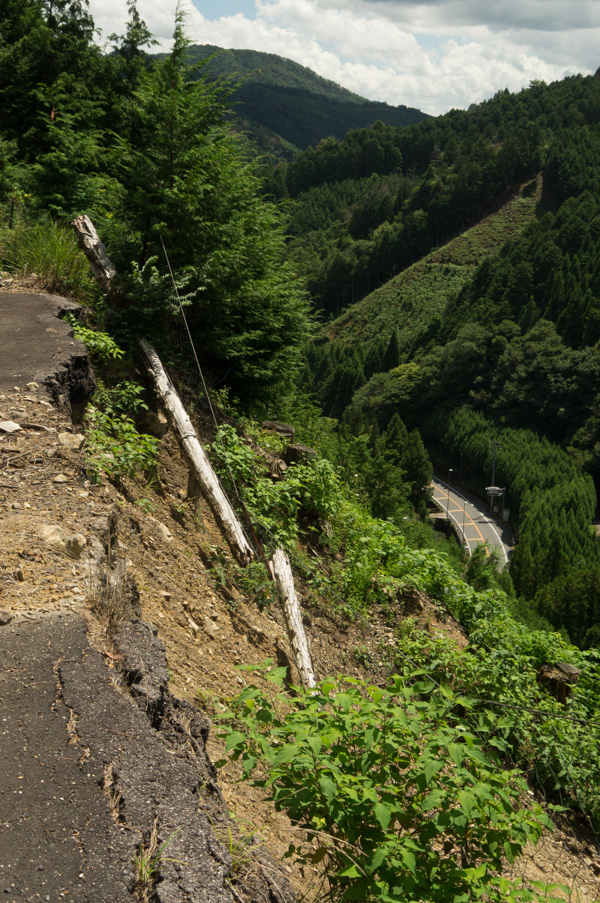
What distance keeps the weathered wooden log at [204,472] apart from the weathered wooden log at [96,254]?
4.76 feet

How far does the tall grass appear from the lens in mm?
7602

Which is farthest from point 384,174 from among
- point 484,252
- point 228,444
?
point 228,444

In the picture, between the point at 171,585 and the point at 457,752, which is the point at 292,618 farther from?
the point at 457,752

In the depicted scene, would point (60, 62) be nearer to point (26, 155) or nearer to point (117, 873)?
point (26, 155)

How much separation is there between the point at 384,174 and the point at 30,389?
16251 cm

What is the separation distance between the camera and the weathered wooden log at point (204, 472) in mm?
5309

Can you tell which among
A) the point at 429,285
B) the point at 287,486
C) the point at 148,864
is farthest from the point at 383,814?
the point at 429,285

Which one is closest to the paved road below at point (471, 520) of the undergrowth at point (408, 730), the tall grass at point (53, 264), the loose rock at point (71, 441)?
the undergrowth at point (408, 730)

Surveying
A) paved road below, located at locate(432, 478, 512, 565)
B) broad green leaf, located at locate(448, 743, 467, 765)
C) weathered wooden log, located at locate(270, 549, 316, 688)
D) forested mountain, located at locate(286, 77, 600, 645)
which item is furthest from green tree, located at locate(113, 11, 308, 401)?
paved road below, located at locate(432, 478, 512, 565)

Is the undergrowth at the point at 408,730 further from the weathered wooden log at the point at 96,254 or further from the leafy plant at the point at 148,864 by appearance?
the weathered wooden log at the point at 96,254

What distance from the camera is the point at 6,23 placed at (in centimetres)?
1705

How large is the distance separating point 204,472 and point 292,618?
140cm

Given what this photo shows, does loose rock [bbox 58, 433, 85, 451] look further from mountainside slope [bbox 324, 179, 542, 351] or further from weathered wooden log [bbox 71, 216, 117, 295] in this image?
mountainside slope [bbox 324, 179, 542, 351]

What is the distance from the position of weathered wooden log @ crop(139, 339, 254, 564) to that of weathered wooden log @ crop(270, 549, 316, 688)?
0.48 meters
